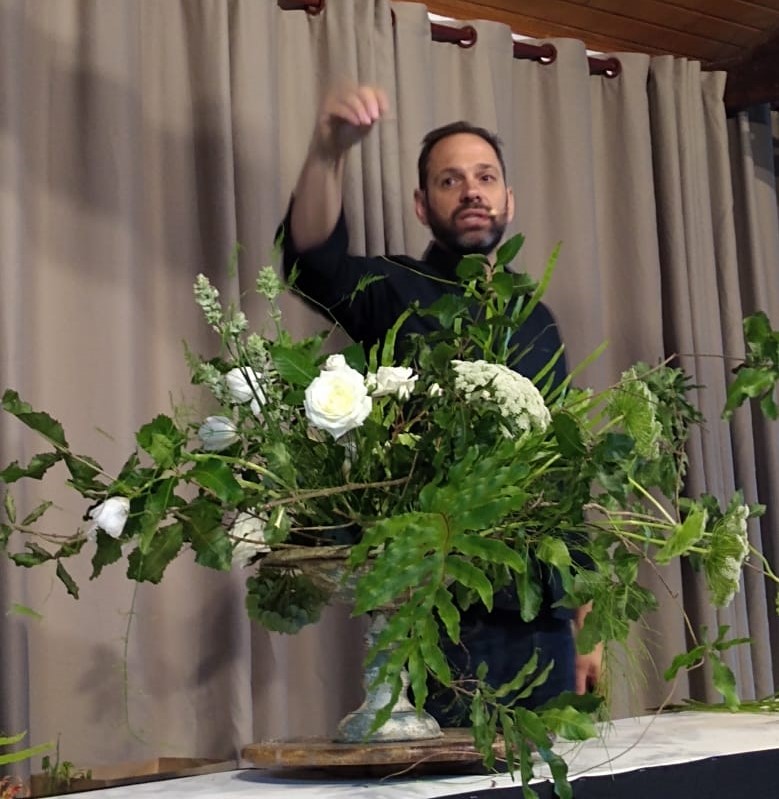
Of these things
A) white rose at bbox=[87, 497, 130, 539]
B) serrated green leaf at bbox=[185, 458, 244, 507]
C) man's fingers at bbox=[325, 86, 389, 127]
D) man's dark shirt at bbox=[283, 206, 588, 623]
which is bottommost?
white rose at bbox=[87, 497, 130, 539]

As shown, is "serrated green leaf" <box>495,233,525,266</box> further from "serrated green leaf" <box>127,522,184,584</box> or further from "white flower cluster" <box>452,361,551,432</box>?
"serrated green leaf" <box>127,522,184,584</box>

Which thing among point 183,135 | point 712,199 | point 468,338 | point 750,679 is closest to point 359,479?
point 468,338

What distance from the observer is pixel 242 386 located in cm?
89

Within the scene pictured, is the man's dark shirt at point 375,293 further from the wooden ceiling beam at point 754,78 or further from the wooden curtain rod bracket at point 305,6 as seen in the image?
the wooden ceiling beam at point 754,78

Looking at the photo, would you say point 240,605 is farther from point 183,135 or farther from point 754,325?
point 754,325

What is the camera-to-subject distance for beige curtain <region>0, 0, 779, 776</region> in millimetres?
1815

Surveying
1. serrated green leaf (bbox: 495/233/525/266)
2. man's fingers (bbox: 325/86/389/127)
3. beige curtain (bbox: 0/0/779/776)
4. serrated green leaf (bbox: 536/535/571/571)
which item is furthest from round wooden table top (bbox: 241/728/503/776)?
beige curtain (bbox: 0/0/779/776)

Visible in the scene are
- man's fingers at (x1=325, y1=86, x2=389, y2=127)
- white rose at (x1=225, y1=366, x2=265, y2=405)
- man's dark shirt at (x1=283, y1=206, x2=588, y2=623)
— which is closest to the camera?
white rose at (x1=225, y1=366, x2=265, y2=405)

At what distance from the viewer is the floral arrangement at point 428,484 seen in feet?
2.30

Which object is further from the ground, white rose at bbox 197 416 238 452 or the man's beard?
the man's beard

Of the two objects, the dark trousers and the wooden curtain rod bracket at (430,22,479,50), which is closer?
the dark trousers

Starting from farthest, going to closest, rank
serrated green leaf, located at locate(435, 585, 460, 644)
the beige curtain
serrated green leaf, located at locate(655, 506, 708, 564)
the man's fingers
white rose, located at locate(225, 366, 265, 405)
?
the beige curtain
the man's fingers
white rose, located at locate(225, 366, 265, 405)
serrated green leaf, located at locate(655, 506, 708, 564)
serrated green leaf, located at locate(435, 585, 460, 644)

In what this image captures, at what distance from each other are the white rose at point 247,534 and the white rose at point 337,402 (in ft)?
0.33

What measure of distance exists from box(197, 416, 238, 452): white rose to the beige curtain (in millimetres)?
713
